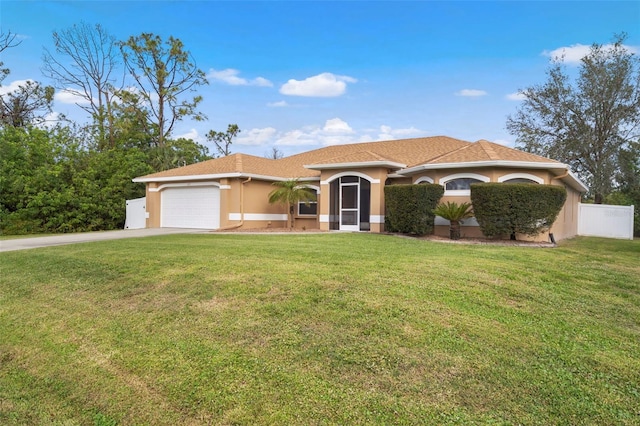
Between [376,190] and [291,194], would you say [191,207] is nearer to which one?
[291,194]

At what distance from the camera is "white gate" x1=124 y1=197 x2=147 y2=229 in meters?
22.0

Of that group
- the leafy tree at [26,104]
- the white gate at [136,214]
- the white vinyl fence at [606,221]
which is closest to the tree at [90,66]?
the leafy tree at [26,104]

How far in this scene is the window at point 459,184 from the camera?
573 inches

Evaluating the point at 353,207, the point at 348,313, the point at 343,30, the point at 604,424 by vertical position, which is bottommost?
the point at 604,424

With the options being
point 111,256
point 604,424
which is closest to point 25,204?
point 111,256

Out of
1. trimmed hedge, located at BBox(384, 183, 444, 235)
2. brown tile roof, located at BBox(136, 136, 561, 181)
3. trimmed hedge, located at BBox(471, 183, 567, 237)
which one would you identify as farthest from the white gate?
trimmed hedge, located at BBox(471, 183, 567, 237)

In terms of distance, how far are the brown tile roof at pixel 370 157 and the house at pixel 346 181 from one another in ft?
0.17

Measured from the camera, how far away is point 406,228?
14.6 m

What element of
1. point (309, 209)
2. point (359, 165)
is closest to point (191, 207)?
point (309, 209)

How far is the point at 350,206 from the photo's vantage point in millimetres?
17641

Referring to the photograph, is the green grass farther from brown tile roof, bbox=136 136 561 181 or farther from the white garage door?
the white garage door

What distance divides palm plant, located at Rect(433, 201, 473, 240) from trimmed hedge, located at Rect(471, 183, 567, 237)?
88 cm

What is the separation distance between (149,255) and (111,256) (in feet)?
3.19

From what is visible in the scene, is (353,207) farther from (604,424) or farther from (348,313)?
(604,424)
